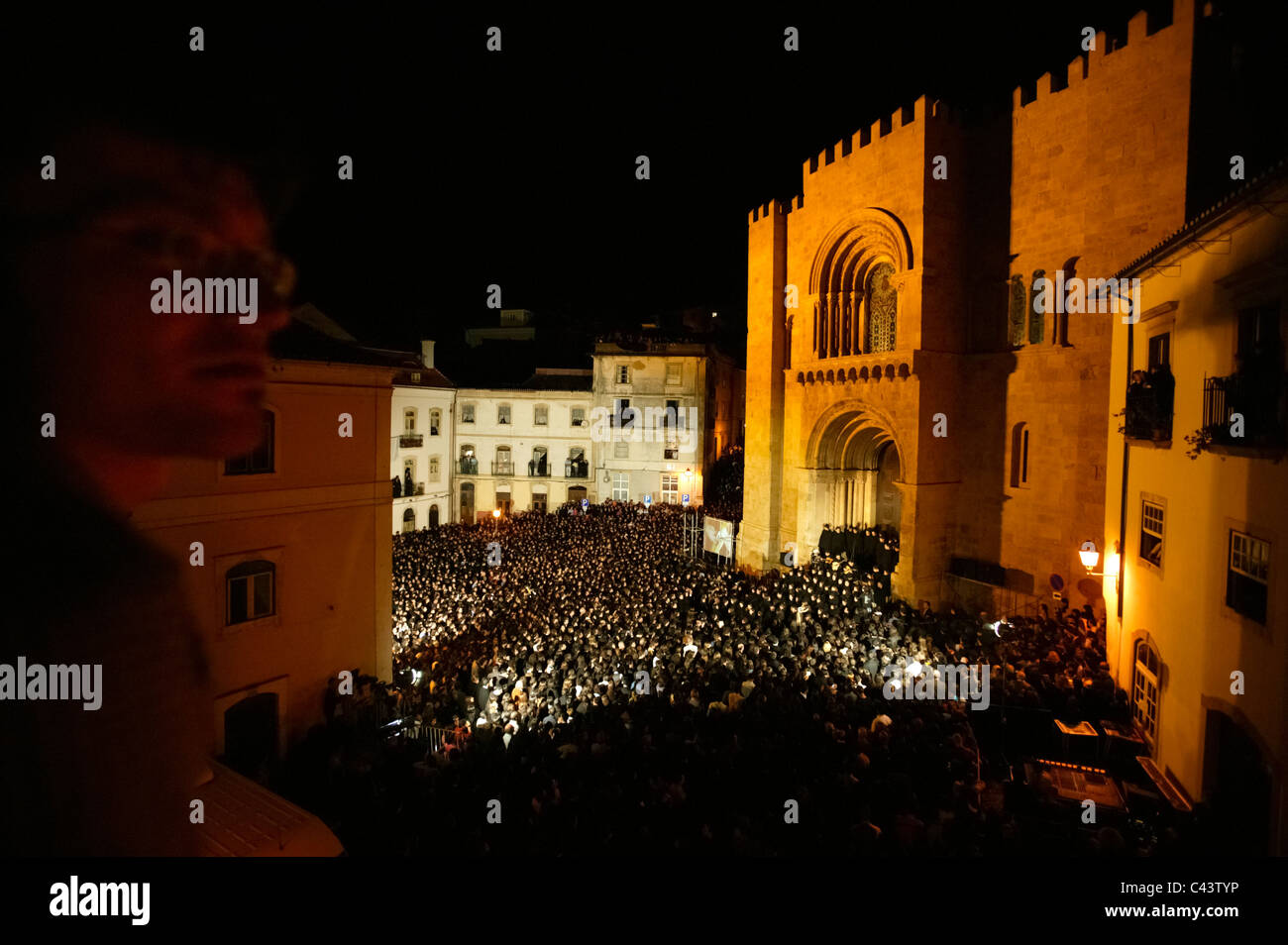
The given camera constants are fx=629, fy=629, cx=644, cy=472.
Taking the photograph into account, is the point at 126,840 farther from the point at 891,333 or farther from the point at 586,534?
the point at 586,534

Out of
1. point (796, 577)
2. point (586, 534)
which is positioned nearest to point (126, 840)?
point (796, 577)

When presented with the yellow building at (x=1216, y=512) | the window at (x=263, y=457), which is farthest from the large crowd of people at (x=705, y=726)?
the window at (x=263, y=457)

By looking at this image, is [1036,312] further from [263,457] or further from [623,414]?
[623,414]

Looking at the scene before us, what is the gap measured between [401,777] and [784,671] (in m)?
6.64

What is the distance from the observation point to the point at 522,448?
3697cm

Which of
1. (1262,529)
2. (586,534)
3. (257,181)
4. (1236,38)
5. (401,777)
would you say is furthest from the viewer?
(586,534)

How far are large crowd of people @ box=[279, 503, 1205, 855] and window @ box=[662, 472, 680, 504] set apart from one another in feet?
56.4

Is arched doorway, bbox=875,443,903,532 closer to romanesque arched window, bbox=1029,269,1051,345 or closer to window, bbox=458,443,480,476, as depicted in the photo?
romanesque arched window, bbox=1029,269,1051,345

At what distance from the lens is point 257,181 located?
3.74m

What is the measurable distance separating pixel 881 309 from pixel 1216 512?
535 inches

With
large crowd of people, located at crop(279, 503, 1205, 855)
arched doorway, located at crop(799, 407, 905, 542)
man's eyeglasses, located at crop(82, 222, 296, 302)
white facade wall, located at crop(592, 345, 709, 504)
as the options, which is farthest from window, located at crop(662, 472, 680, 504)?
man's eyeglasses, located at crop(82, 222, 296, 302)

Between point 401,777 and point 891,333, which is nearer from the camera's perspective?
point 401,777

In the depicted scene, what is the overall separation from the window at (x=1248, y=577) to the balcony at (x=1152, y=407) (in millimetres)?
2476

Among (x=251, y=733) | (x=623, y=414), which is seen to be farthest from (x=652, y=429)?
(x=251, y=733)
